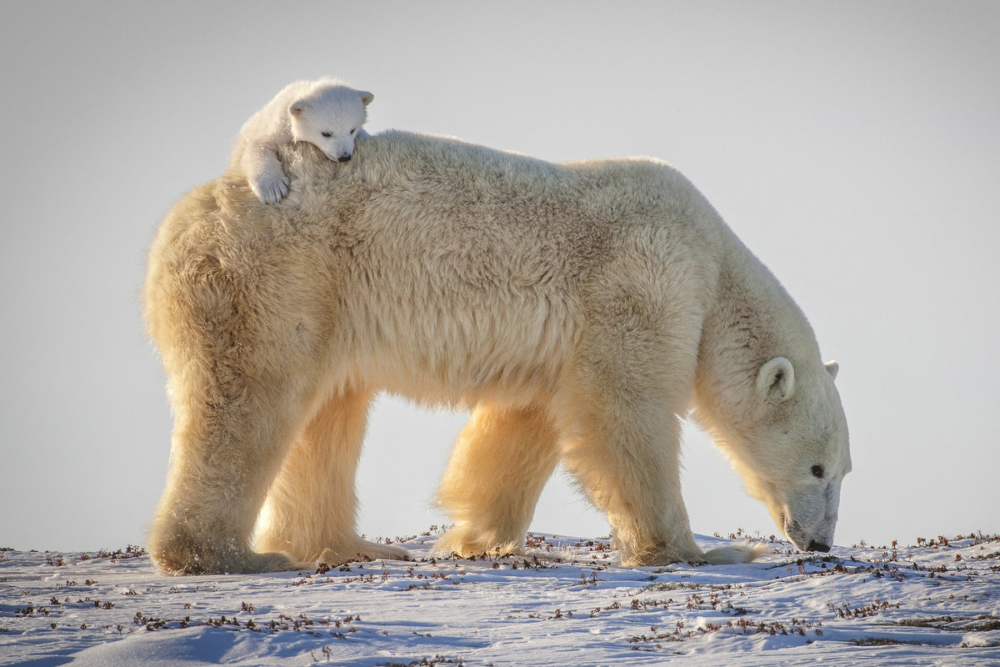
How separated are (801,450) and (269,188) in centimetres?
496

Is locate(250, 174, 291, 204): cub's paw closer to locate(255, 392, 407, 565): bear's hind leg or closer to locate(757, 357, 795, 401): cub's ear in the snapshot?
locate(255, 392, 407, 565): bear's hind leg

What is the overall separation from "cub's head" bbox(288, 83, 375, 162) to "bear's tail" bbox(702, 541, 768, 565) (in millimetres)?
4275

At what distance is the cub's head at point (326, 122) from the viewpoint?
313 inches

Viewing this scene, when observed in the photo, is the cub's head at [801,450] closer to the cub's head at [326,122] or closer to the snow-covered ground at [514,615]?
the snow-covered ground at [514,615]

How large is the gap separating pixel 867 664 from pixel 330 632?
109 inches

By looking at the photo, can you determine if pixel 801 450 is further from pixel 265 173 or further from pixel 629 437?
pixel 265 173

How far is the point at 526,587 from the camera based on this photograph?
7.25 m

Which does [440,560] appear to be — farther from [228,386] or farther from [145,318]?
[145,318]

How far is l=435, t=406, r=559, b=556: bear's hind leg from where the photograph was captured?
908cm

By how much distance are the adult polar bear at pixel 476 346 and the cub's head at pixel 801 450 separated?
2cm

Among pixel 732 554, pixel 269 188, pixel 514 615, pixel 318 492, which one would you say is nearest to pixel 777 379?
pixel 732 554

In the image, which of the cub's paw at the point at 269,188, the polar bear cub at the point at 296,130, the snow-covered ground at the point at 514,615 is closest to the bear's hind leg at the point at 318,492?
the snow-covered ground at the point at 514,615

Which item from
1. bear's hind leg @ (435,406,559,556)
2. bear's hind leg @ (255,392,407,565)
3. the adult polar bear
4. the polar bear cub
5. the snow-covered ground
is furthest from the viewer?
bear's hind leg @ (435,406,559,556)

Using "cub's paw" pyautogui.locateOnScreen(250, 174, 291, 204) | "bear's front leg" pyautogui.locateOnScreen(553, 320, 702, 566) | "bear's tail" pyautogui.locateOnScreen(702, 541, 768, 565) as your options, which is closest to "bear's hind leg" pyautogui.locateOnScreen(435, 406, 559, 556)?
"bear's front leg" pyautogui.locateOnScreen(553, 320, 702, 566)
